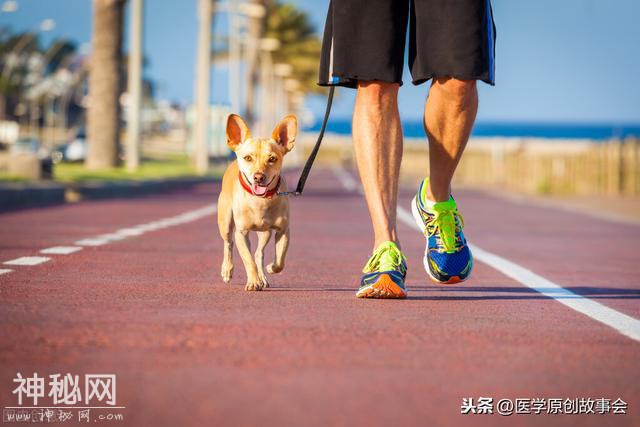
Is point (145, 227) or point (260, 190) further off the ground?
point (260, 190)

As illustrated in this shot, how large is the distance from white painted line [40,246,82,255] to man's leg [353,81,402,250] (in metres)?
3.70

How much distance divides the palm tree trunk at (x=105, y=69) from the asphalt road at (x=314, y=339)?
87.8ft

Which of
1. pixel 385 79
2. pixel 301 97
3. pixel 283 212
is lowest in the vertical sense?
pixel 301 97

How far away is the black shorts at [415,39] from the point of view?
22.2 feet

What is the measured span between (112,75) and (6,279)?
29794 mm

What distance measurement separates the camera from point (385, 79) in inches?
272

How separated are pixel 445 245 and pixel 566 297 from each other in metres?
0.94

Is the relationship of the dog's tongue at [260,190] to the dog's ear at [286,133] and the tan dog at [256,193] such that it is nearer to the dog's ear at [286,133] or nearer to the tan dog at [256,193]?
the tan dog at [256,193]

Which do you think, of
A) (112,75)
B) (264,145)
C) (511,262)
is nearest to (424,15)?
(264,145)

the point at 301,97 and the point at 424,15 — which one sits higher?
the point at 424,15

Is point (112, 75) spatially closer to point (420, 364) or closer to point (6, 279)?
point (6, 279)

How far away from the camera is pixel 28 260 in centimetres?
929

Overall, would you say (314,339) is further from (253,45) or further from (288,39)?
(288,39)

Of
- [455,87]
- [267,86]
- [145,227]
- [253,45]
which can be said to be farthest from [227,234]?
[267,86]
